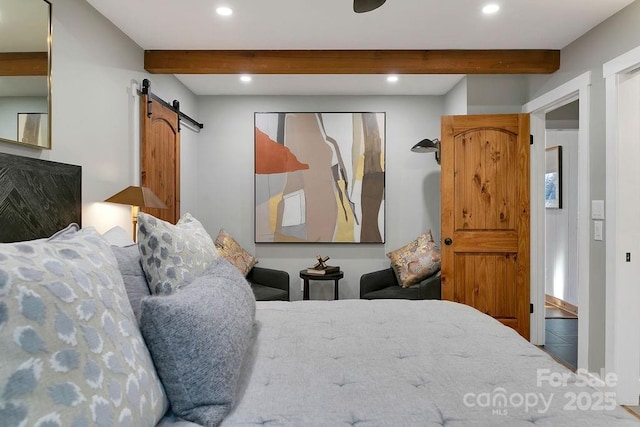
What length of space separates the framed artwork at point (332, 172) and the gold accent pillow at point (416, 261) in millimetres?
406

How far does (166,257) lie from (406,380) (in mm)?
903

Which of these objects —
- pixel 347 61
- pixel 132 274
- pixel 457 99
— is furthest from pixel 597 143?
pixel 132 274

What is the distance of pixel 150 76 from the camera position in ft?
10.6

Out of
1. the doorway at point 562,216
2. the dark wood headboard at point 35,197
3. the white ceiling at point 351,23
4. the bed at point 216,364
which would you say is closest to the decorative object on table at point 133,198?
the dark wood headboard at point 35,197

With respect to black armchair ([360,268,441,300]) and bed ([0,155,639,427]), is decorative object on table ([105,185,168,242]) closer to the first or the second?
bed ([0,155,639,427])

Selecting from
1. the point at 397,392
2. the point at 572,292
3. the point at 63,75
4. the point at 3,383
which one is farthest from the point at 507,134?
the point at 3,383

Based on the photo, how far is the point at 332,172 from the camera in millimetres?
4387

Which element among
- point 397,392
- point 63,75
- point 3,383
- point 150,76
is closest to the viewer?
point 3,383

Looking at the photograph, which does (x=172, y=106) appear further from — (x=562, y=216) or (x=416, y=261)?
(x=562, y=216)

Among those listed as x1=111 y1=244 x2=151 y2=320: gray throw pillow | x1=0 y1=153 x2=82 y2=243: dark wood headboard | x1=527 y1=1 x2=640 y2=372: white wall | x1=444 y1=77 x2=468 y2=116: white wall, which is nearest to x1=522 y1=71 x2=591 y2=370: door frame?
x1=527 y1=1 x2=640 y2=372: white wall

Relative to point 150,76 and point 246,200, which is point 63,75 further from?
point 246,200

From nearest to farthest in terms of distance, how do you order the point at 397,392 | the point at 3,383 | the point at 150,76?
the point at 3,383
the point at 397,392
the point at 150,76

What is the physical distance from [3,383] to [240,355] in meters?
0.59

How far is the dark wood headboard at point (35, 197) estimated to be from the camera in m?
1.71
